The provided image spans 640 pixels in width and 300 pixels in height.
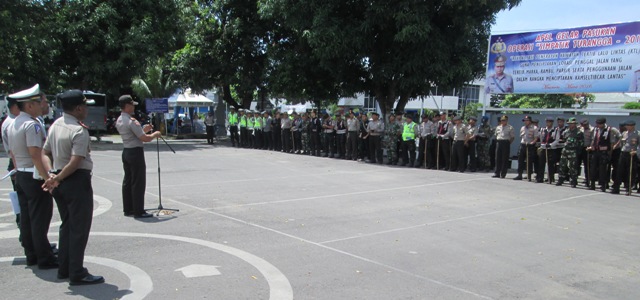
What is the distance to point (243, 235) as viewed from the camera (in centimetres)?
693

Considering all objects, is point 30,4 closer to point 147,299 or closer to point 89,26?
point 89,26

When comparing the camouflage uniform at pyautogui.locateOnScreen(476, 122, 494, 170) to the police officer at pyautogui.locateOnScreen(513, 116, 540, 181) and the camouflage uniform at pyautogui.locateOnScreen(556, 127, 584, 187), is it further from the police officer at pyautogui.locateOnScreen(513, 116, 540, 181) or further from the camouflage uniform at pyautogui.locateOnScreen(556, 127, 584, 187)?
the camouflage uniform at pyautogui.locateOnScreen(556, 127, 584, 187)

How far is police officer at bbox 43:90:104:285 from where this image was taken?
472 cm

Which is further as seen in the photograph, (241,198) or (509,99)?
(509,99)

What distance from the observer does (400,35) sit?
17.5 meters

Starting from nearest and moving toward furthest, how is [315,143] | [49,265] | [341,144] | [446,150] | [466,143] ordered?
[49,265]
[466,143]
[446,150]
[341,144]
[315,143]

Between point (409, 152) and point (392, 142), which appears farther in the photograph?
point (392, 142)

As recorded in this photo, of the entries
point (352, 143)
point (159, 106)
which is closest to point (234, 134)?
point (159, 106)

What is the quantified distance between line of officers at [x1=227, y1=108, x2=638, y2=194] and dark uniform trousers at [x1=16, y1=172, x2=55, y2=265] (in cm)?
1183

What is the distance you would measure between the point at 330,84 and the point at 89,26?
11224mm

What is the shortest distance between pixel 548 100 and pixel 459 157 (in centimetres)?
3019

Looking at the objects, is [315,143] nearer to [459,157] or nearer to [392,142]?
[392,142]

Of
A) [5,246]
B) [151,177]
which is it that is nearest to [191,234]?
[5,246]

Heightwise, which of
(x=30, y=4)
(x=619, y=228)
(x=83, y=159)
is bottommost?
(x=619, y=228)
